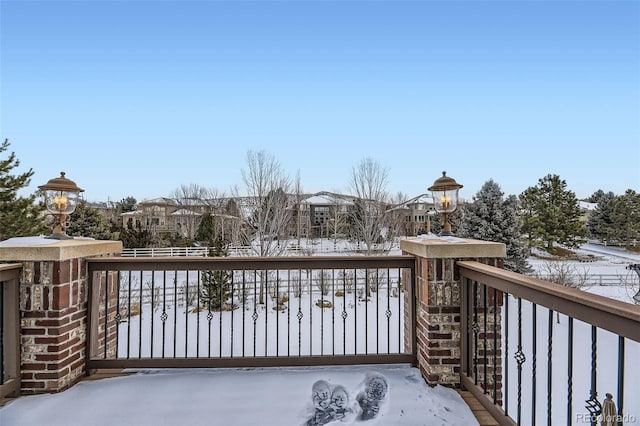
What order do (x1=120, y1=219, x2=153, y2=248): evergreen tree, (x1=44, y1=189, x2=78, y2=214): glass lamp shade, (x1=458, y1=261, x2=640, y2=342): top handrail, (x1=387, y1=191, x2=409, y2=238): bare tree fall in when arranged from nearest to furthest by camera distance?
1. (x1=458, y1=261, x2=640, y2=342): top handrail
2. (x1=44, y1=189, x2=78, y2=214): glass lamp shade
3. (x1=387, y1=191, x2=409, y2=238): bare tree
4. (x1=120, y1=219, x2=153, y2=248): evergreen tree

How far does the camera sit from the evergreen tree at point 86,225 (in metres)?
11.4

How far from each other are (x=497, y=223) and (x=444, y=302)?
10844 millimetres

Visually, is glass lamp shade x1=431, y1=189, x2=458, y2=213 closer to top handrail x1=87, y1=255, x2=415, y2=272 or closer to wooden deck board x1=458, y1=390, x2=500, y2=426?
top handrail x1=87, y1=255, x2=415, y2=272

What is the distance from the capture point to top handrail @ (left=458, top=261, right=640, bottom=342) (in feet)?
3.48

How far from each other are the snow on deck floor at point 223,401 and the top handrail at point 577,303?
2.99ft

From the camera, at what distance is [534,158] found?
1723cm

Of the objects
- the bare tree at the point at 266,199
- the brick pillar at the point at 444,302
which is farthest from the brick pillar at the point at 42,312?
the bare tree at the point at 266,199

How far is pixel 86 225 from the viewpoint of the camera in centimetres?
1155

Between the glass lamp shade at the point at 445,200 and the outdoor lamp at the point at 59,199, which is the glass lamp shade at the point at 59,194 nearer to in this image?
the outdoor lamp at the point at 59,199

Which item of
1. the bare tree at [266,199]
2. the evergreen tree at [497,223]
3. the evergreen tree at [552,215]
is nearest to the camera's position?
the bare tree at [266,199]

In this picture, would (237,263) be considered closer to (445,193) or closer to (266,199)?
(445,193)

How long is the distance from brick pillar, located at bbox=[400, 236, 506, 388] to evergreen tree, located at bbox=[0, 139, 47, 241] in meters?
13.8

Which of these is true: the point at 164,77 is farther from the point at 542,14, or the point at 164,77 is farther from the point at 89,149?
the point at 542,14

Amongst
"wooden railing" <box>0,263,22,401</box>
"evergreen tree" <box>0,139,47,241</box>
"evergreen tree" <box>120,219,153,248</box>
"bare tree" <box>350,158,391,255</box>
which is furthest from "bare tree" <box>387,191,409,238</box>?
"evergreen tree" <box>0,139,47,241</box>
